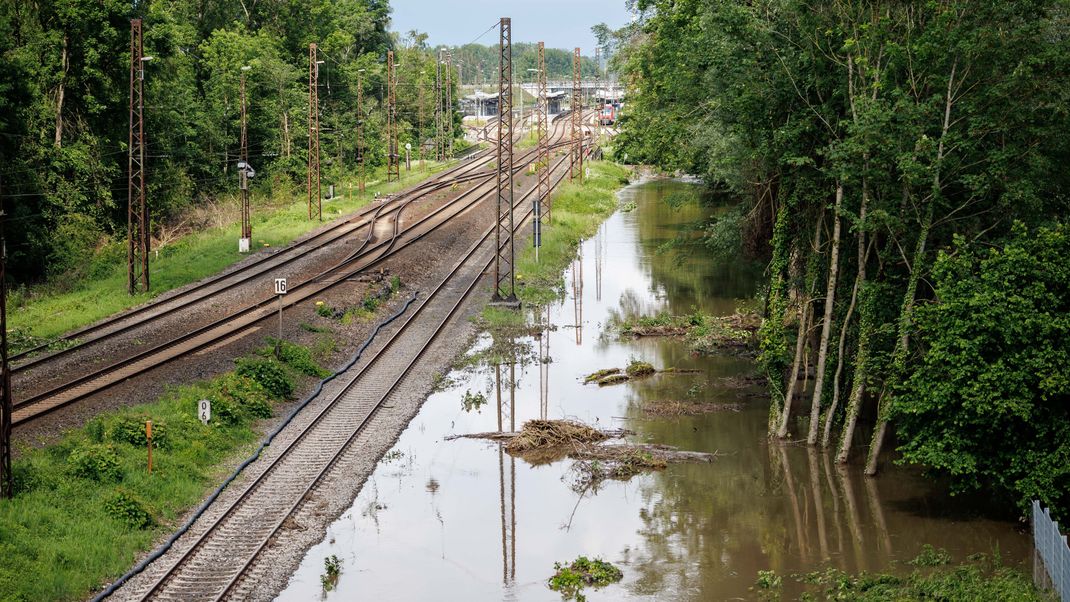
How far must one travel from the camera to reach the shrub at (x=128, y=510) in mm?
21219

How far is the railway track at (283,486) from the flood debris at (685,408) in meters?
7.63

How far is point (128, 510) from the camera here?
21.4 meters

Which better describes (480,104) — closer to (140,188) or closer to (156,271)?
(156,271)

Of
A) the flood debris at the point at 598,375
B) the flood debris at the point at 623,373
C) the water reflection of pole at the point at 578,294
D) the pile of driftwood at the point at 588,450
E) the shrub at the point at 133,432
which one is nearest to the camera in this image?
the shrub at the point at 133,432

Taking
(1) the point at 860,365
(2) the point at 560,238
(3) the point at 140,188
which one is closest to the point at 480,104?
(2) the point at 560,238

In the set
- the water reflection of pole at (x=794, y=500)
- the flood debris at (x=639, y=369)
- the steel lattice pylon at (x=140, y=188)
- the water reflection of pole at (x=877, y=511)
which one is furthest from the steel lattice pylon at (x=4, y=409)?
the flood debris at (x=639, y=369)

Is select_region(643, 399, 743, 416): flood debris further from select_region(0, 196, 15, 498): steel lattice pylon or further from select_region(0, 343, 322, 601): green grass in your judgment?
select_region(0, 196, 15, 498): steel lattice pylon

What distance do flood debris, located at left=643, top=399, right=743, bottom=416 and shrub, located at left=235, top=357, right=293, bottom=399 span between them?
1027 centimetres

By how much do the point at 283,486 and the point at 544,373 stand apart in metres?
13.3

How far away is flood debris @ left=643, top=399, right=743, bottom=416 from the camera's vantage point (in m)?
31.1

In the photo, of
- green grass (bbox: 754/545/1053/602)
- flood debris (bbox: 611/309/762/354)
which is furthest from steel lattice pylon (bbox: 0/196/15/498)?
flood debris (bbox: 611/309/762/354)

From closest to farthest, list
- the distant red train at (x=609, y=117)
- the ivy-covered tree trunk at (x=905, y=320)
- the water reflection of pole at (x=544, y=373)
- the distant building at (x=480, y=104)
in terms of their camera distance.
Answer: the ivy-covered tree trunk at (x=905, y=320)
the water reflection of pole at (x=544, y=373)
the distant red train at (x=609, y=117)
the distant building at (x=480, y=104)

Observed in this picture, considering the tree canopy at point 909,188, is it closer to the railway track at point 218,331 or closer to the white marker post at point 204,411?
the white marker post at point 204,411

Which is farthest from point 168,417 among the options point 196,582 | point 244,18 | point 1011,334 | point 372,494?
point 244,18
